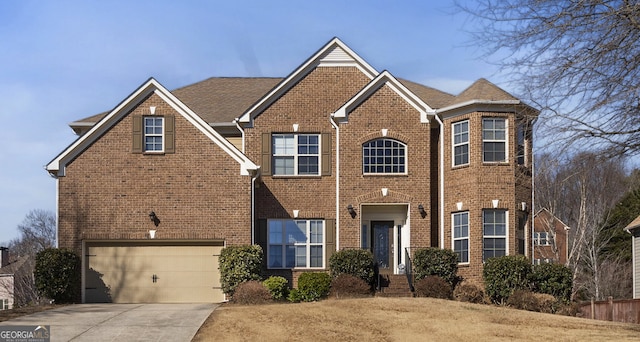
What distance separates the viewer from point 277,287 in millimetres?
26281

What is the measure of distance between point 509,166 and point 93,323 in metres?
14.1

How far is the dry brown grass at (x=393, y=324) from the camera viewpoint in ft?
63.9

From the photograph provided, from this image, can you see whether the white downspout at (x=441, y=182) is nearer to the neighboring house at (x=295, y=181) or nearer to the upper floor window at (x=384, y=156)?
the neighboring house at (x=295, y=181)

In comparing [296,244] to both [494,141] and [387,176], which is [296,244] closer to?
[387,176]

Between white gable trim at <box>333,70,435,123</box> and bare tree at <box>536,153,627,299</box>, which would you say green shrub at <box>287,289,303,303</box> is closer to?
white gable trim at <box>333,70,435,123</box>

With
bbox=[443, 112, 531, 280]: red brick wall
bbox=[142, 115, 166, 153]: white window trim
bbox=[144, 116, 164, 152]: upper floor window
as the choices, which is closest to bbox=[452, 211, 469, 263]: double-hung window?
bbox=[443, 112, 531, 280]: red brick wall

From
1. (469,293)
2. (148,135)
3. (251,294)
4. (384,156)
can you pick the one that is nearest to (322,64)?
(384,156)

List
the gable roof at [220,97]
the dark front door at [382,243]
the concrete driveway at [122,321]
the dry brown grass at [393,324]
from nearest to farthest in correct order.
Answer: the concrete driveway at [122,321], the dry brown grass at [393,324], the dark front door at [382,243], the gable roof at [220,97]

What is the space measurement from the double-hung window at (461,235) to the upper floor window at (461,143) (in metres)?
1.75

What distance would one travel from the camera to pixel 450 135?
95.9 feet

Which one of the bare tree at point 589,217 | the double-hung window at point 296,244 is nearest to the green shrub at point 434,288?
the double-hung window at point 296,244

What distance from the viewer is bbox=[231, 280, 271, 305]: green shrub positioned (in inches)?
994

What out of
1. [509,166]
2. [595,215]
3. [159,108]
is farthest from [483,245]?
[595,215]

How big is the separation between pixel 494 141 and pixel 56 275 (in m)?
14.2
